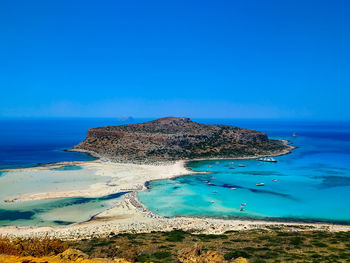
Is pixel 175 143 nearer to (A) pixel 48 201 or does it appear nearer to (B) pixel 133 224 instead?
(A) pixel 48 201

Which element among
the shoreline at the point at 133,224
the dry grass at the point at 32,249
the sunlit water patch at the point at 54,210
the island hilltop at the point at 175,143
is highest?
the island hilltop at the point at 175,143

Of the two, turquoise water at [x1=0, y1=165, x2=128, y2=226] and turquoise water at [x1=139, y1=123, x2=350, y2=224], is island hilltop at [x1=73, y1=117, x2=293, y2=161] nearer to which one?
turquoise water at [x1=139, y1=123, x2=350, y2=224]

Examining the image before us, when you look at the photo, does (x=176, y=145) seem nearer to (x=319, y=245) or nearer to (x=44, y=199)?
(x=44, y=199)

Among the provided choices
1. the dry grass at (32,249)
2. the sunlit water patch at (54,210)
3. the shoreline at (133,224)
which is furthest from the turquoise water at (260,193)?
the dry grass at (32,249)

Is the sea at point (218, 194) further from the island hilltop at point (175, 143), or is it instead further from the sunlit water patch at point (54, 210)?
the island hilltop at point (175, 143)

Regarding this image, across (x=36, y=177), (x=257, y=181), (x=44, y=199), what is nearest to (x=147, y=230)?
(x=44, y=199)
